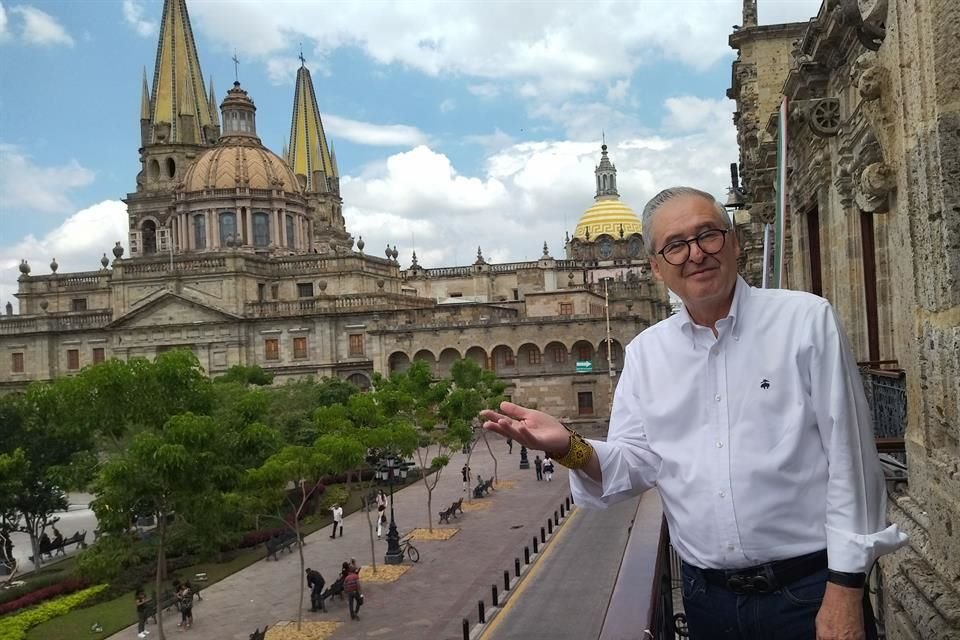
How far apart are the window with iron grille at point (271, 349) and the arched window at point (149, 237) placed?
1562cm

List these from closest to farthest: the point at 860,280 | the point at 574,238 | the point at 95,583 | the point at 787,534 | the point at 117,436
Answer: the point at 787,534
the point at 860,280
the point at 117,436
the point at 95,583
the point at 574,238

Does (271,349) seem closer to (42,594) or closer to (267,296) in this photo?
(267,296)

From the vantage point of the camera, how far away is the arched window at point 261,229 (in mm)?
56375

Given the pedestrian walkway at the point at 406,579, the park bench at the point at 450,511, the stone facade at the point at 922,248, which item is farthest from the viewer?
the park bench at the point at 450,511

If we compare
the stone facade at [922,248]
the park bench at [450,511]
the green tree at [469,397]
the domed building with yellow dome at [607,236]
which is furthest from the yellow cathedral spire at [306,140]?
the stone facade at [922,248]

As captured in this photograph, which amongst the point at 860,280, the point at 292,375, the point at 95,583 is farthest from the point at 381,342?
the point at 860,280

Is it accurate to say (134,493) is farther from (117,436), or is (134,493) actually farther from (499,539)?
(499,539)

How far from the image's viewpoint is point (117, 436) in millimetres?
17391

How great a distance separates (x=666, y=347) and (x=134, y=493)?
44.7 ft

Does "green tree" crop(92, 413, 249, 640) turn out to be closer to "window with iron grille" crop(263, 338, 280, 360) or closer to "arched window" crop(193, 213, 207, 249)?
"window with iron grille" crop(263, 338, 280, 360)

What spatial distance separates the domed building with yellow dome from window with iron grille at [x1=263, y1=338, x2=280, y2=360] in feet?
81.4

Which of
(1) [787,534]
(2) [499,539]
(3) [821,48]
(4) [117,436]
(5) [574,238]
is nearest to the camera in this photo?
(1) [787,534]

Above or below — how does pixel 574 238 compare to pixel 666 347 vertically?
above

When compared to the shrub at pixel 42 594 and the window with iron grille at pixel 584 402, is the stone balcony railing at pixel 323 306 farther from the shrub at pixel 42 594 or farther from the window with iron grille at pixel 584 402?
the shrub at pixel 42 594
